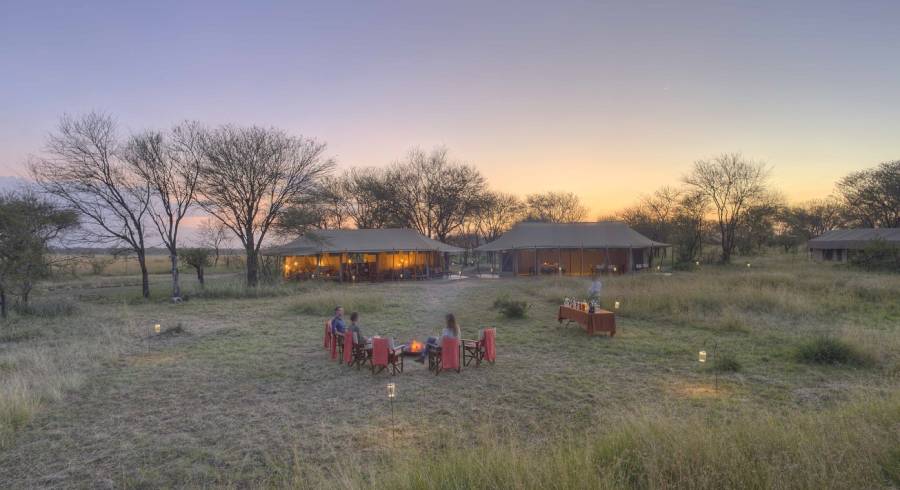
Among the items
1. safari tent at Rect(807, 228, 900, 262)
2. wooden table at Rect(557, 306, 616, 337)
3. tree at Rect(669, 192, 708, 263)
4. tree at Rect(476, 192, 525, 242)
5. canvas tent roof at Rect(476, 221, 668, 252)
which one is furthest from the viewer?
tree at Rect(476, 192, 525, 242)

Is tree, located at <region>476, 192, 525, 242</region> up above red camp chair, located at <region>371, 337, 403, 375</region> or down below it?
above

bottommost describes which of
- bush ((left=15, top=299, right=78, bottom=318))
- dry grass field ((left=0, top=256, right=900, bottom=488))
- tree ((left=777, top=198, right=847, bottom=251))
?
dry grass field ((left=0, top=256, right=900, bottom=488))

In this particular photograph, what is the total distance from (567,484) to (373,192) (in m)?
38.7

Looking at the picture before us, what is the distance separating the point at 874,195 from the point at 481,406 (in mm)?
56435

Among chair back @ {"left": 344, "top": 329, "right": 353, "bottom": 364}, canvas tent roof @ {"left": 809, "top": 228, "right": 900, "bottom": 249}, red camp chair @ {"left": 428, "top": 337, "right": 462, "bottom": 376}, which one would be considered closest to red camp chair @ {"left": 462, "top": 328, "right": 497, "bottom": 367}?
red camp chair @ {"left": 428, "top": 337, "right": 462, "bottom": 376}

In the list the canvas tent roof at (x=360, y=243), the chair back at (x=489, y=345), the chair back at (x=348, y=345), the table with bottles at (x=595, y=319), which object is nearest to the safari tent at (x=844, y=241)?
the canvas tent roof at (x=360, y=243)

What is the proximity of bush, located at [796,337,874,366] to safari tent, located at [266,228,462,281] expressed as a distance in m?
24.1

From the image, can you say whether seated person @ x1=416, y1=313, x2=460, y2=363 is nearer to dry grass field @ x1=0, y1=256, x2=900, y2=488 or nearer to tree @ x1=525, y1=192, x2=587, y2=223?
dry grass field @ x1=0, y1=256, x2=900, y2=488

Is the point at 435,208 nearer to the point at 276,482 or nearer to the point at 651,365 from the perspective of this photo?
the point at 651,365

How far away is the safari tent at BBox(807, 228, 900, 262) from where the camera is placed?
34344mm

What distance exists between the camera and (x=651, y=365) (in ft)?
26.0

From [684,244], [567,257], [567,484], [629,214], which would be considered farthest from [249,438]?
[629,214]

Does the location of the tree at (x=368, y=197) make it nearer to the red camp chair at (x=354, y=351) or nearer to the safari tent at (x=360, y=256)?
the safari tent at (x=360, y=256)

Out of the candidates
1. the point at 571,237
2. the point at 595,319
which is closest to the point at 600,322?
the point at 595,319
